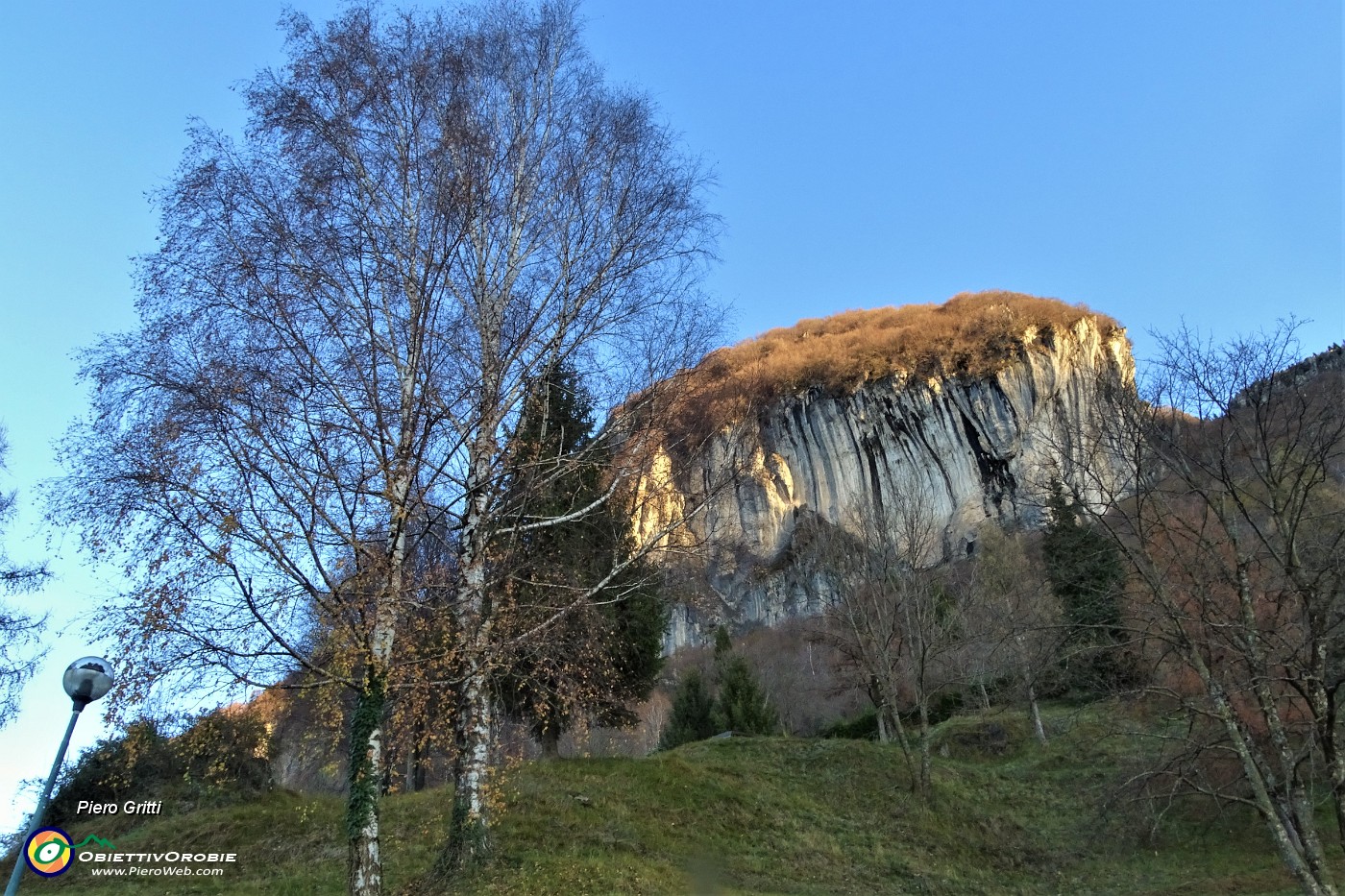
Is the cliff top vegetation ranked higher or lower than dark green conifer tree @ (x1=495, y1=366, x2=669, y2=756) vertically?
higher

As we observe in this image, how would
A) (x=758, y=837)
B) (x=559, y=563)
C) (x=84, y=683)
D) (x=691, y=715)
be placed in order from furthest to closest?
(x=691, y=715) → (x=758, y=837) → (x=559, y=563) → (x=84, y=683)

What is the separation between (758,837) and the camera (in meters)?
13.6

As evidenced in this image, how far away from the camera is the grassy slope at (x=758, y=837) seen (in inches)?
428

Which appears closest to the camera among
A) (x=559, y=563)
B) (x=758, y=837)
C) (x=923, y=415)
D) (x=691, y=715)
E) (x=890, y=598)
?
(x=559, y=563)

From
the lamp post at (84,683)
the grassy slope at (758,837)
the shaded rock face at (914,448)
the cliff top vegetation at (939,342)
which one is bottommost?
the grassy slope at (758,837)

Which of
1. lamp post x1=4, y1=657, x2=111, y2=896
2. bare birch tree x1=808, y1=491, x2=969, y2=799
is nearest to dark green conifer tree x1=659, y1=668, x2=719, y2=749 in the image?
bare birch tree x1=808, y1=491, x2=969, y2=799

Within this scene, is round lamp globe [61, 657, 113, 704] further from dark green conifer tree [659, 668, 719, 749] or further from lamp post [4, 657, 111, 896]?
dark green conifer tree [659, 668, 719, 749]

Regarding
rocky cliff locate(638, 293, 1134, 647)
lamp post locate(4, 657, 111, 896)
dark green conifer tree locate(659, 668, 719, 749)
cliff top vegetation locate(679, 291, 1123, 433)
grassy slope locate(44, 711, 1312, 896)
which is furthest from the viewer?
cliff top vegetation locate(679, 291, 1123, 433)

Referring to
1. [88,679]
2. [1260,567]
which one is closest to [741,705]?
[1260,567]

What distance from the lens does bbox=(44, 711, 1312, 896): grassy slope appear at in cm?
1088

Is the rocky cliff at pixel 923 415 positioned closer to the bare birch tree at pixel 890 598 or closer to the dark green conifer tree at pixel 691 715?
the dark green conifer tree at pixel 691 715

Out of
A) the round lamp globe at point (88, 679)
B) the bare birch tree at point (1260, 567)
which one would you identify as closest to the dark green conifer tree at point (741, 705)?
the bare birch tree at point (1260, 567)

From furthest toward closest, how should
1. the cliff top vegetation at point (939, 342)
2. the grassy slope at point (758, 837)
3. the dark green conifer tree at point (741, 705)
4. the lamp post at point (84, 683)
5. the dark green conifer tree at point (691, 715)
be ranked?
1. the cliff top vegetation at point (939, 342)
2. the dark green conifer tree at point (691, 715)
3. the dark green conifer tree at point (741, 705)
4. the grassy slope at point (758, 837)
5. the lamp post at point (84, 683)

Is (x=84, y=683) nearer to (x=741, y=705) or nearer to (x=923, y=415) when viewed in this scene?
(x=741, y=705)
